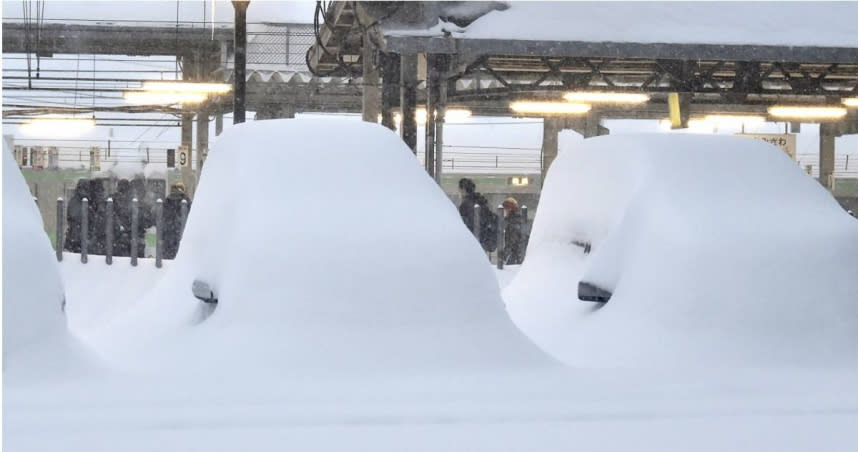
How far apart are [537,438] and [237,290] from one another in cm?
178

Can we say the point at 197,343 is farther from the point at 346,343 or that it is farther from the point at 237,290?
the point at 346,343

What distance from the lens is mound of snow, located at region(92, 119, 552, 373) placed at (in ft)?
20.4

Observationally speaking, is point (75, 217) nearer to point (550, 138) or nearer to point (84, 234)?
point (84, 234)

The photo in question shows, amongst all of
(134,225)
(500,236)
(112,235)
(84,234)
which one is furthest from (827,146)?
(84,234)

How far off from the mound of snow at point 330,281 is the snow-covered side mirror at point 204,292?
0.08 m

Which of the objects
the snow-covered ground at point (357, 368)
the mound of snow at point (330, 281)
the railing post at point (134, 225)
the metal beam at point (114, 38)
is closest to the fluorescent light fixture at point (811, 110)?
the railing post at point (134, 225)

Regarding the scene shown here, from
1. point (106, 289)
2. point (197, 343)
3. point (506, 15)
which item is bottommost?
point (106, 289)

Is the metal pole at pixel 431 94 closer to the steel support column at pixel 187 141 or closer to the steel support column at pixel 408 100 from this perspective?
the steel support column at pixel 408 100

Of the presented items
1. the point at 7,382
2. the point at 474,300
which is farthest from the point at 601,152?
the point at 7,382

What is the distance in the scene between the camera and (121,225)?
16844mm

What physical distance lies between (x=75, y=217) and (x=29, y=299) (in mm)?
10735

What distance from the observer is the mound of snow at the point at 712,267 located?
713 centimetres

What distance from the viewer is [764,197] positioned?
768 cm

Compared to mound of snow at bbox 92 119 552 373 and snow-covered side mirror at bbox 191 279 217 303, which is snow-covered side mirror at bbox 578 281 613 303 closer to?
mound of snow at bbox 92 119 552 373
